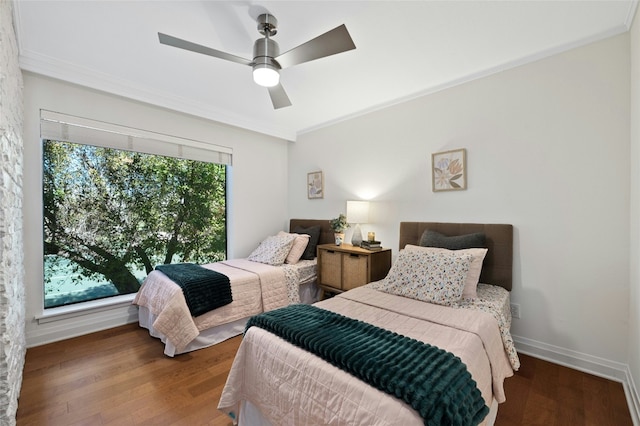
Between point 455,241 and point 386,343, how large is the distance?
1.51 m

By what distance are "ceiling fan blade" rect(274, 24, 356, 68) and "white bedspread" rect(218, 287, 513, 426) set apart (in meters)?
1.65

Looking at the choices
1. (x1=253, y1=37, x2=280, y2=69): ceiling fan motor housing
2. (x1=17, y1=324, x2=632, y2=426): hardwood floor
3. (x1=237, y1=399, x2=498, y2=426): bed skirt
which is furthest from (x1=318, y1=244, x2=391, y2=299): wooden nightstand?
(x1=253, y1=37, x2=280, y2=69): ceiling fan motor housing

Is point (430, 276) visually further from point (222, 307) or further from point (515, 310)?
point (222, 307)

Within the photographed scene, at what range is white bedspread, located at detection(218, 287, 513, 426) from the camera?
1.09 meters

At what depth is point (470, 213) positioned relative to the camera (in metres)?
2.68

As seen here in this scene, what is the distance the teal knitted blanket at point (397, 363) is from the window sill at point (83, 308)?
92.5 inches

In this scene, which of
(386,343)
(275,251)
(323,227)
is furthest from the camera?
(323,227)

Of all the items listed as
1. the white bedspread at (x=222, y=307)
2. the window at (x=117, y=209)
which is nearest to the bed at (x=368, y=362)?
the white bedspread at (x=222, y=307)

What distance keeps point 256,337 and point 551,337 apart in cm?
238

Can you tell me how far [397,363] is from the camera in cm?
117

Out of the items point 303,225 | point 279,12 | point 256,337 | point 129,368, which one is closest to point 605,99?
point 279,12

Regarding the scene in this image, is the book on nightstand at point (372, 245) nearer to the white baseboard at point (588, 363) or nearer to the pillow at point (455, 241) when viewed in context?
the pillow at point (455, 241)

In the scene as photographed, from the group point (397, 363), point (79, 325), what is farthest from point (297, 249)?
point (397, 363)

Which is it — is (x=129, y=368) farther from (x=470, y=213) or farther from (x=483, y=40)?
(x=483, y=40)
